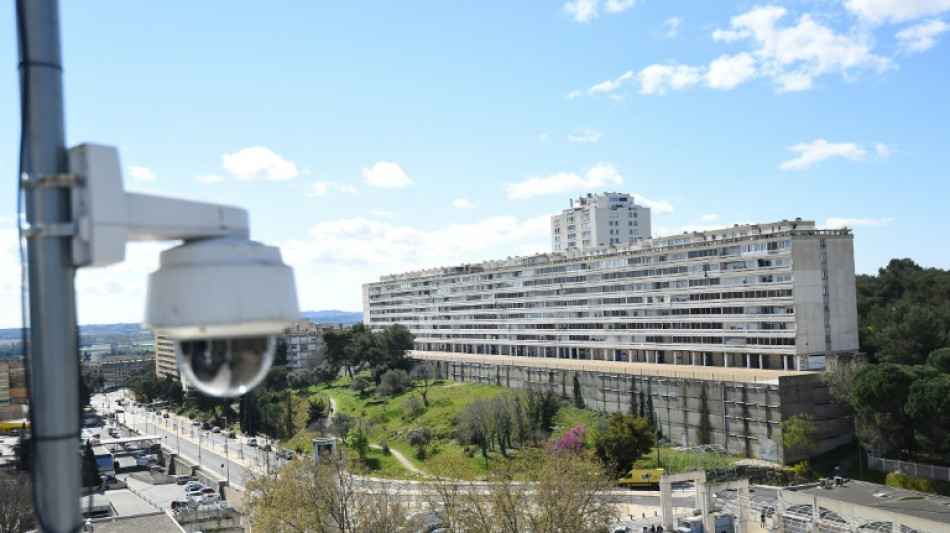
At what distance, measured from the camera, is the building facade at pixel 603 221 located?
96188 mm

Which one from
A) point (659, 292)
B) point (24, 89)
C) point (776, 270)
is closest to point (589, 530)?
point (24, 89)

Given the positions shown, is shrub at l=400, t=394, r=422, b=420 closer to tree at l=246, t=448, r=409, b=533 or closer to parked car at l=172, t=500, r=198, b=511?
parked car at l=172, t=500, r=198, b=511

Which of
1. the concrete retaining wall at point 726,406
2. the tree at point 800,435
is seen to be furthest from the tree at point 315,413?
the tree at point 800,435

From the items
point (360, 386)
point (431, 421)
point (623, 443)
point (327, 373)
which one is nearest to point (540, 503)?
point (623, 443)

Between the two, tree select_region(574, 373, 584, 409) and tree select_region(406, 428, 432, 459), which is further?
tree select_region(574, 373, 584, 409)

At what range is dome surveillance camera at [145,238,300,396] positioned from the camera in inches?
111

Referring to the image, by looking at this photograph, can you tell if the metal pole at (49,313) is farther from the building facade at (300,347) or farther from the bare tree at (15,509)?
the building facade at (300,347)

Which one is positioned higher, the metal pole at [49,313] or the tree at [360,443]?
the metal pole at [49,313]

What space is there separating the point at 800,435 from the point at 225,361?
38.5m

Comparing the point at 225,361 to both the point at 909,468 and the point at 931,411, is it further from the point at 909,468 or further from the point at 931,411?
the point at 909,468

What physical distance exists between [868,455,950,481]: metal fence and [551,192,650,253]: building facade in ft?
195

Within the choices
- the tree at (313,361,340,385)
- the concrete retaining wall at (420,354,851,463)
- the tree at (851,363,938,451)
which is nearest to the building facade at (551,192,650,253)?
the tree at (313,361,340,385)

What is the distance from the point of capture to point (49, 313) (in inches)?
103

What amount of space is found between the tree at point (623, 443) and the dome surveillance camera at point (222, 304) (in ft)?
117
